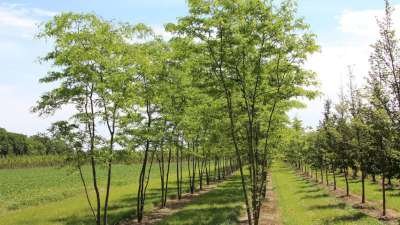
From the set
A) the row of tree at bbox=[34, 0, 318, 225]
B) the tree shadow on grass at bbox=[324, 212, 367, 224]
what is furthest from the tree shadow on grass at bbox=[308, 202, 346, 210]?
the row of tree at bbox=[34, 0, 318, 225]

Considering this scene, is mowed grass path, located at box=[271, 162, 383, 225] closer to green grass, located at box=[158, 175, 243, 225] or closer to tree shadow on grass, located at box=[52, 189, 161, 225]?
green grass, located at box=[158, 175, 243, 225]

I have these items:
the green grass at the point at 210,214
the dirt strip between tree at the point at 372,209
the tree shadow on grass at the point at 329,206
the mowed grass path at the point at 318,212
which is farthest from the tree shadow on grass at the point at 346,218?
the green grass at the point at 210,214

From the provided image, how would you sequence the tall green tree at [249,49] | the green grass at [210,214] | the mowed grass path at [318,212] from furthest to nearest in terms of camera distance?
1. the green grass at [210,214]
2. the mowed grass path at [318,212]
3. the tall green tree at [249,49]

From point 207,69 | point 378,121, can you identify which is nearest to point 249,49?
point 207,69

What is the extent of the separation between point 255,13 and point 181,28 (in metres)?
3.03

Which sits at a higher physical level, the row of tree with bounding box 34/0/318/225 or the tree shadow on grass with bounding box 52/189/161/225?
the row of tree with bounding box 34/0/318/225

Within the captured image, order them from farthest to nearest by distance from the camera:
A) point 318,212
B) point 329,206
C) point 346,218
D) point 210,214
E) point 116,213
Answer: point 329,206, point 116,213, point 318,212, point 210,214, point 346,218

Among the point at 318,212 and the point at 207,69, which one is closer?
the point at 207,69

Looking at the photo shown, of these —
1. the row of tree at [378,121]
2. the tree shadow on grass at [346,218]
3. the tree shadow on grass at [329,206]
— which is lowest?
the tree shadow on grass at [329,206]

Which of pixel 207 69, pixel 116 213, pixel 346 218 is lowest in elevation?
pixel 116 213

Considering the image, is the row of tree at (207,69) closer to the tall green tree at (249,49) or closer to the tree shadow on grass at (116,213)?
the tall green tree at (249,49)

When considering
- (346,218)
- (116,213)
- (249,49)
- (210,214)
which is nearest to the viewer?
(249,49)

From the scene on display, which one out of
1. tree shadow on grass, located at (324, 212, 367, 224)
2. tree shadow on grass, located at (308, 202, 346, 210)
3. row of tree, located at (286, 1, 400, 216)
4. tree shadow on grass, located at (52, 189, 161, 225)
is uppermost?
row of tree, located at (286, 1, 400, 216)

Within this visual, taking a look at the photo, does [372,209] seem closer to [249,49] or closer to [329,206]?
[329,206]
